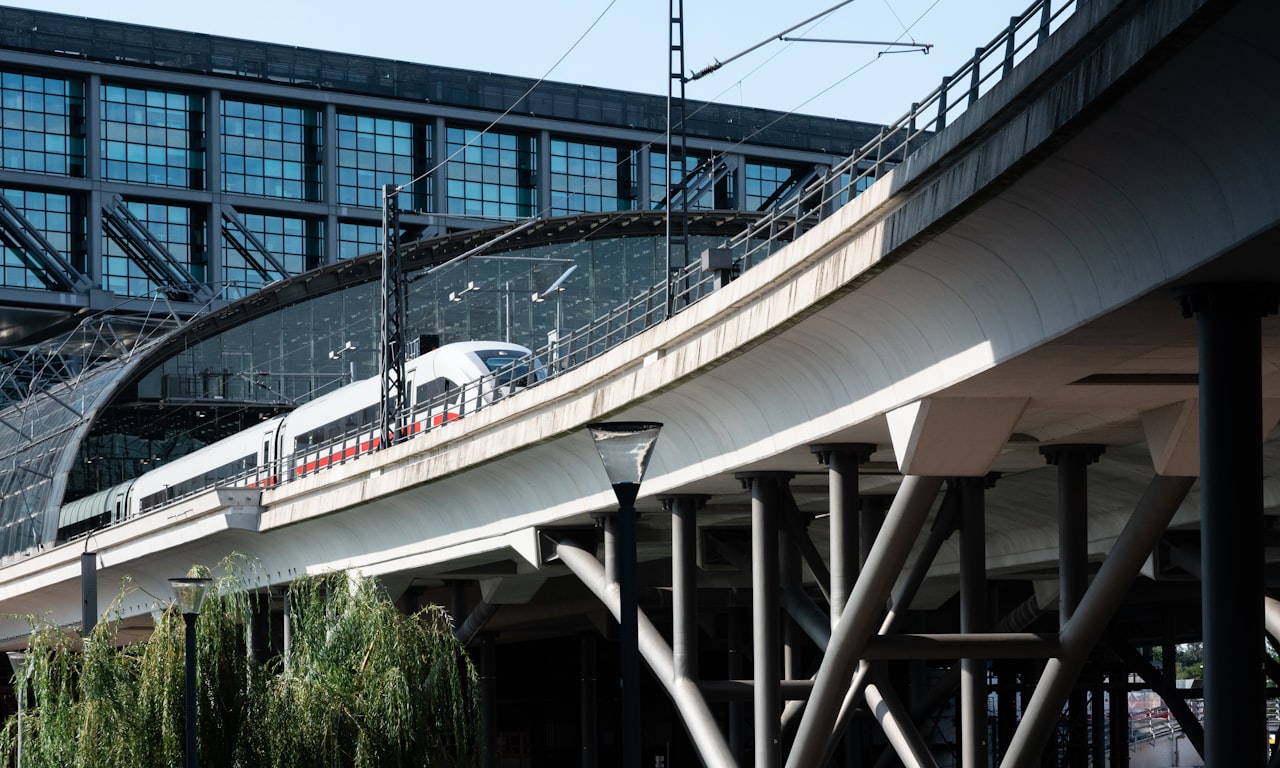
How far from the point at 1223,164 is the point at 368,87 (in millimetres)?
96723

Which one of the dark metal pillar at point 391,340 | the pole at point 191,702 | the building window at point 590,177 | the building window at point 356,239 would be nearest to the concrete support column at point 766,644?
the pole at point 191,702

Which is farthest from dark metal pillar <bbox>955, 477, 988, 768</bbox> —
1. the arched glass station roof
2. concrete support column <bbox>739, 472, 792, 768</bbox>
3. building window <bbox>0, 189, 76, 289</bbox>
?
building window <bbox>0, 189, 76, 289</bbox>

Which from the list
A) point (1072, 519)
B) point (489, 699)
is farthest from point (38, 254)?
point (1072, 519)

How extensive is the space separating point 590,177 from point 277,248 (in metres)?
18.7

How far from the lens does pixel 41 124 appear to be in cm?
9788

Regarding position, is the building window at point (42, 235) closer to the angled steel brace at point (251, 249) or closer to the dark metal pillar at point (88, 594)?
the angled steel brace at point (251, 249)

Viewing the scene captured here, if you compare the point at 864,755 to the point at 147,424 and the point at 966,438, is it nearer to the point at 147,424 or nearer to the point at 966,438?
the point at 147,424

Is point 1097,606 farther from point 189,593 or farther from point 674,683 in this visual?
point 189,593

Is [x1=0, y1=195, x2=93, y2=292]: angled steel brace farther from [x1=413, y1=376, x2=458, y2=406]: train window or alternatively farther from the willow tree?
the willow tree

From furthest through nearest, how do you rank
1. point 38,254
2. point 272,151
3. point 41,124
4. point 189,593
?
point 272,151
point 41,124
point 38,254
point 189,593

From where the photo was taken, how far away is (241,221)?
103688 mm

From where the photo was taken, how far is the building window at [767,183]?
115 meters

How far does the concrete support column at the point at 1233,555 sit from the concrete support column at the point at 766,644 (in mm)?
10715

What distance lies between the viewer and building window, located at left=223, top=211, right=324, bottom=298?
104438mm
